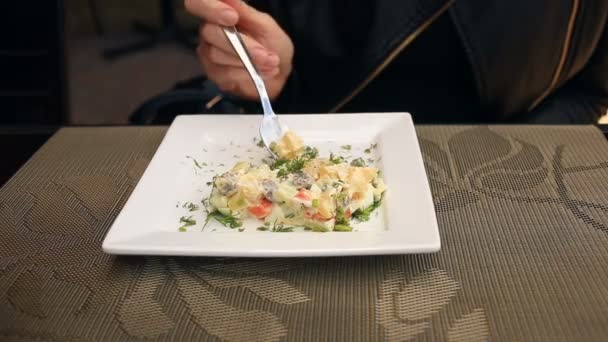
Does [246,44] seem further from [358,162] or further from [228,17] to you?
[358,162]

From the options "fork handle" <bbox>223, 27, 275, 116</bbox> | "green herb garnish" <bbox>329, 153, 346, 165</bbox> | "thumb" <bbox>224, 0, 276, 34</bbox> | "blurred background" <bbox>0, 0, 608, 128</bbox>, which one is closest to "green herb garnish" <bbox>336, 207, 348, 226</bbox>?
"green herb garnish" <bbox>329, 153, 346, 165</bbox>

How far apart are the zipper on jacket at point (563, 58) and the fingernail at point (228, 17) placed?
1.90ft

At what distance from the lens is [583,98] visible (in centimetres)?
103

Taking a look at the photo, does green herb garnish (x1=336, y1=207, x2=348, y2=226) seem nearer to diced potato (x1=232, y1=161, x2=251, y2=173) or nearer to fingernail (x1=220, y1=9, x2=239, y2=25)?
diced potato (x1=232, y1=161, x2=251, y2=173)

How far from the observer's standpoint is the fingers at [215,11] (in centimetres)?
78

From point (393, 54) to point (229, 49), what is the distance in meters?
0.31

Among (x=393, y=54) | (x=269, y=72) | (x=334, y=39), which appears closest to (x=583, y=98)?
(x=393, y=54)

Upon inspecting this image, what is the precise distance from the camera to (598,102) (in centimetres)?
103

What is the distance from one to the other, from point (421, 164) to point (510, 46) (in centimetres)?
46

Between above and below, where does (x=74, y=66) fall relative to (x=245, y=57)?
below

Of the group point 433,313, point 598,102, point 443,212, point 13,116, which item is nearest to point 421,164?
point 443,212

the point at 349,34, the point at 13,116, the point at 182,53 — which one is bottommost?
the point at 182,53

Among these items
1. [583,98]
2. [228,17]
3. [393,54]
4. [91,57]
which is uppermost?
[228,17]

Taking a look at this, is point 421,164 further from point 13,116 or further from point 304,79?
point 13,116
